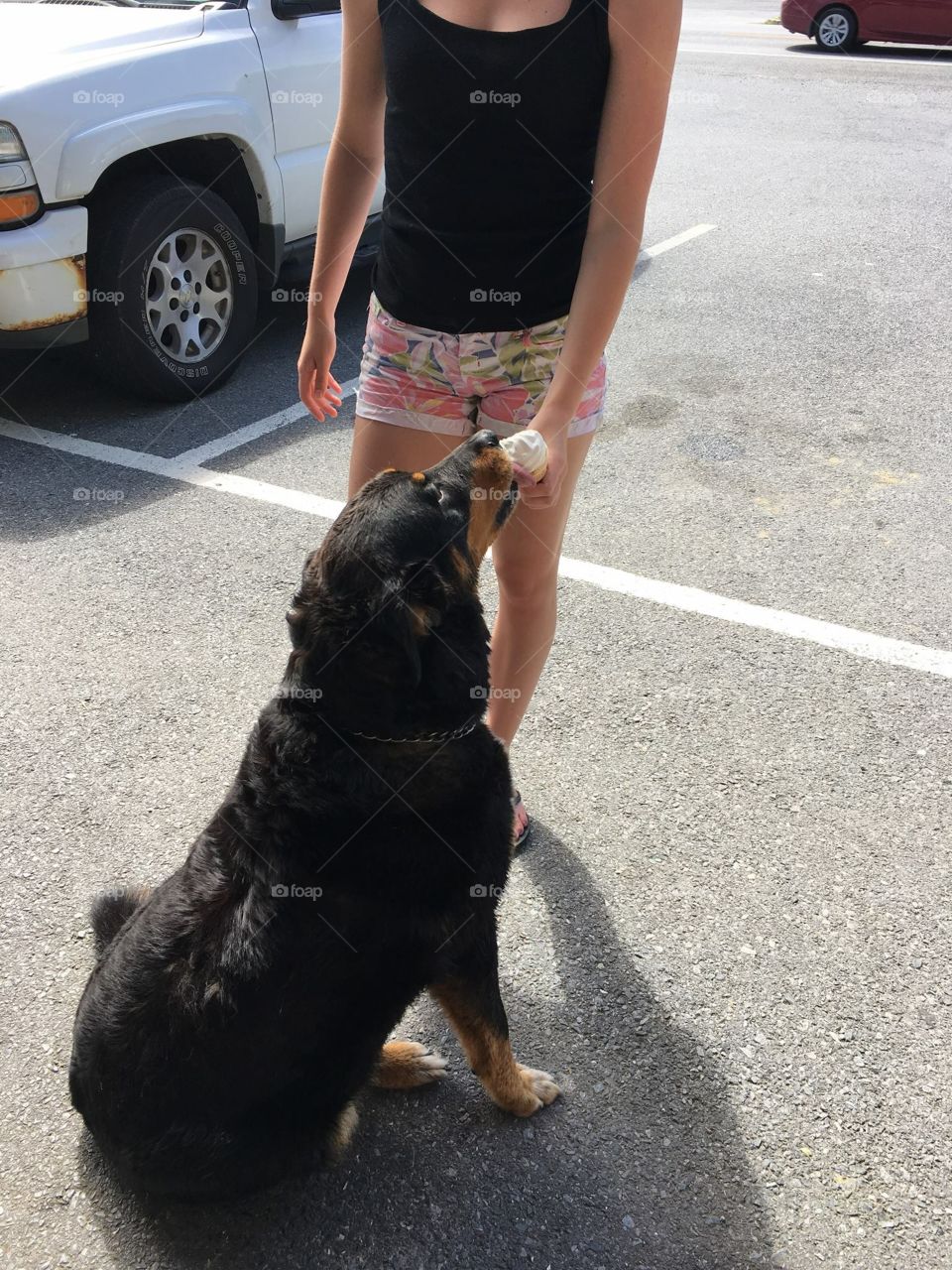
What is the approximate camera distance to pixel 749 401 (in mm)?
5707

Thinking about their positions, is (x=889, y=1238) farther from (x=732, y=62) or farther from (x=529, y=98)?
(x=732, y=62)

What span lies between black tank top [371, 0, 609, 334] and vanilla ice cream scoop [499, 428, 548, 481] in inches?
13.0

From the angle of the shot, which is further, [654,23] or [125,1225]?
[125,1225]

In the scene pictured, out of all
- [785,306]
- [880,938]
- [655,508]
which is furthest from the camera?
[785,306]

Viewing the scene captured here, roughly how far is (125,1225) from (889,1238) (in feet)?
5.11

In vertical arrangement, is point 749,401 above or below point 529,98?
below

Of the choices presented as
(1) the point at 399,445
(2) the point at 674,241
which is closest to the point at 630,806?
(1) the point at 399,445

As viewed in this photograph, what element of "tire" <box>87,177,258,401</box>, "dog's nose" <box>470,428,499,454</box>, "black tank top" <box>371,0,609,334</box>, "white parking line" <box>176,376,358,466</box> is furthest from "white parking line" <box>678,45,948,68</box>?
"dog's nose" <box>470,428,499,454</box>

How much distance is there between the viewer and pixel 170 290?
5.41 m

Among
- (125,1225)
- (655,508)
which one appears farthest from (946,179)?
(125,1225)

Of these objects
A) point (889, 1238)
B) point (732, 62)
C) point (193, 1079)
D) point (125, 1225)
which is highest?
point (732, 62)

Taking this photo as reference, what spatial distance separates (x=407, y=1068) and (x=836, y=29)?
1824 cm

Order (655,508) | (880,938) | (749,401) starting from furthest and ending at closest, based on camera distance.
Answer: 1. (749,401)
2. (655,508)
3. (880,938)

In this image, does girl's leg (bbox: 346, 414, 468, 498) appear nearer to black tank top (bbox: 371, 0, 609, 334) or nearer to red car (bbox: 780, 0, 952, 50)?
black tank top (bbox: 371, 0, 609, 334)
